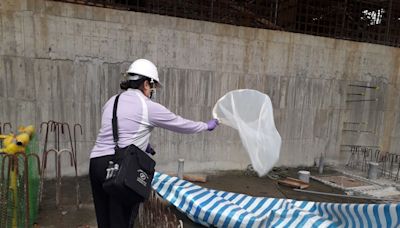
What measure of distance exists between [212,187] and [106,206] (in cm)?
294

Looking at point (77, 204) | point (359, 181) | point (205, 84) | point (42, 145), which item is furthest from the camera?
point (359, 181)

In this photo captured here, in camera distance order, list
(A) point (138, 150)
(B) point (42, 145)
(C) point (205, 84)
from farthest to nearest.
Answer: (C) point (205, 84) < (B) point (42, 145) < (A) point (138, 150)

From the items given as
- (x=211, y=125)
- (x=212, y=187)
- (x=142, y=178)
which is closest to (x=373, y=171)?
(x=212, y=187)

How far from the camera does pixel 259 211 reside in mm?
3588

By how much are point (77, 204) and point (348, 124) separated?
6267mm

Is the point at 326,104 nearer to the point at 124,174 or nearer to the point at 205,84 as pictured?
the point at 205,84

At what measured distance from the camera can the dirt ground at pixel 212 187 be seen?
11.3 ft

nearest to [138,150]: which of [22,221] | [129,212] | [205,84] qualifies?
[129,212]

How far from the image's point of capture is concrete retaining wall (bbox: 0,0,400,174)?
4391 millimetres

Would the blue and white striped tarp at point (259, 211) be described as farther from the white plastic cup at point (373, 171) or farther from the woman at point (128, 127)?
the white plastic cup at point (373, 171)

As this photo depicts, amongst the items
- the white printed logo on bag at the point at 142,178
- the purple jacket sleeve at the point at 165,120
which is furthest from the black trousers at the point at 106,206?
the purple jacket sleeve at the point at 165,120

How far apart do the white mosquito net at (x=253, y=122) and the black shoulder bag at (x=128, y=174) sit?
3.43 feet

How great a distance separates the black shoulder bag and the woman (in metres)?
0.06

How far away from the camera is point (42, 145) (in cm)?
457
